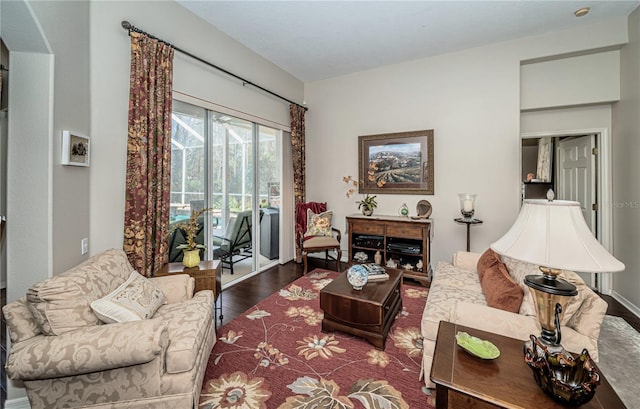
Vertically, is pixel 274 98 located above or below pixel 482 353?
above

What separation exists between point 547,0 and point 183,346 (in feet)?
15.2

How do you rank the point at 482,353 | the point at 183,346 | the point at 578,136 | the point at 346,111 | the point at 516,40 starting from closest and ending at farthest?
the point at 482,353, the point at 183,346, the point at 516,40, the point at 578,136, the point at 346,111

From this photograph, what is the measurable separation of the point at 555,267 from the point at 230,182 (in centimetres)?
356

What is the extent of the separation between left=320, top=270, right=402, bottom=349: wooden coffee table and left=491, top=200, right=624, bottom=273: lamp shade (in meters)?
1.24

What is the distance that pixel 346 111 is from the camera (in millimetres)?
4750

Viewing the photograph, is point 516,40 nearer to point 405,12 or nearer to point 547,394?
point 405,12

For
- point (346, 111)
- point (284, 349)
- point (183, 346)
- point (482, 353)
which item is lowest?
point (284, 349)

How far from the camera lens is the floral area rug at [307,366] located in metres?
1.72

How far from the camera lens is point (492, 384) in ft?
3.68

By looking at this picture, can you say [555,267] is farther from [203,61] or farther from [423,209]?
[203,61]

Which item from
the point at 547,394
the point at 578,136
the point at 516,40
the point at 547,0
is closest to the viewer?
the point at 547,394

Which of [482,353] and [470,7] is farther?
[470,7]

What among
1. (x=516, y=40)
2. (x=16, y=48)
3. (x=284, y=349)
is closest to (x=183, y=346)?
(x=284, y=349)

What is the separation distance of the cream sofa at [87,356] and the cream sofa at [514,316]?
1.50 meters
